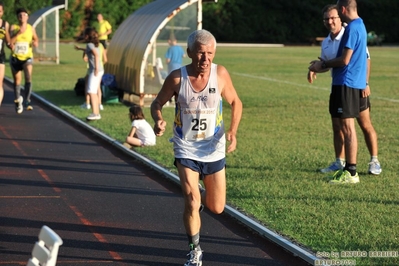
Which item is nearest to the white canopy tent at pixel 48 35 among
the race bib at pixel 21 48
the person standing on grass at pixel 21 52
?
the person standing on grass at pixel 21 52

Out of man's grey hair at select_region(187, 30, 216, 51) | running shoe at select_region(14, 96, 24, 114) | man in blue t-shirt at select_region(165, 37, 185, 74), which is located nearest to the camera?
man's grey hair at select_region(187, 30, 216, 51)

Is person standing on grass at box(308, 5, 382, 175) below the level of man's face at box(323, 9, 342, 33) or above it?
below

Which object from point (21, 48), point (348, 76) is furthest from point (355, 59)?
point (21, 48)

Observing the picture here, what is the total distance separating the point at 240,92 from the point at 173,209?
15663mm

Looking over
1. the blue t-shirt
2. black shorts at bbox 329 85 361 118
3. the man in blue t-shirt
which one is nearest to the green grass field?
black shorts at bbox 329 85 361 118

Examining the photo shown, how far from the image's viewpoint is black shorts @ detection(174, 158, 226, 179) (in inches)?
283

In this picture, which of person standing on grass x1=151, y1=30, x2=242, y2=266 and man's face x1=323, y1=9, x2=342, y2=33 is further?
man's face x1=323, y1=9, x2=342, y2=33

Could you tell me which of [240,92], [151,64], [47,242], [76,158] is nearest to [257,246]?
[47,242]

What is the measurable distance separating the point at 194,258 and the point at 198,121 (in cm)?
114

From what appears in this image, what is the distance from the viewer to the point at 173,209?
30.9 feet

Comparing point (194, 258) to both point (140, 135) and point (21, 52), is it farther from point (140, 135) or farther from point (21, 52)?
point (21, 52)

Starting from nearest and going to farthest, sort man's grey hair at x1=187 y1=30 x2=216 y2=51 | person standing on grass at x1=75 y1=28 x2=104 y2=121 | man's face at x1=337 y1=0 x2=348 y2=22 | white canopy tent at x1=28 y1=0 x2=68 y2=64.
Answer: man's grey hair at x1=187 y1=30 x2=216 y2=51 < man's face at x1=337 y1=0 x2=348 y2=22 < person standing on grass at x1=75 y1=28 x2=104 y2=121 < white canopy tent at x1=28 y1=0 x2=68 y2=64

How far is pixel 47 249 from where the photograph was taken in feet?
15.0

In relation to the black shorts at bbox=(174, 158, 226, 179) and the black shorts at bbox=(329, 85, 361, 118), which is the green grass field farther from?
the black shorts at bbox=(174, 158, 226, 179)
